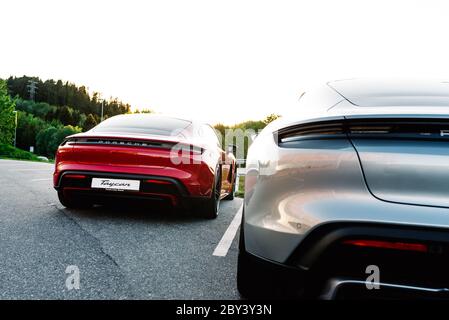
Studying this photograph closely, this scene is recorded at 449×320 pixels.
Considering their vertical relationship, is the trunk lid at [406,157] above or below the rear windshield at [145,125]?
below

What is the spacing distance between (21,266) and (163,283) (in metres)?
0.99

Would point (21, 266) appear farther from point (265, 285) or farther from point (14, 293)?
point (265, 285)

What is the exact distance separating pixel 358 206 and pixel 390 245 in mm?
202

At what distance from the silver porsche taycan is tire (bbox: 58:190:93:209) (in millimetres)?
3515

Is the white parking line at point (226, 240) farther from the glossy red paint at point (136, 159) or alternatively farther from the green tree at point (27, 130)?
the green tree at point (27, 130)

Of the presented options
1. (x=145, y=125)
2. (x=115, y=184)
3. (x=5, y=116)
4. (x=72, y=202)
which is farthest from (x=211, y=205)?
(x=5, y=116)

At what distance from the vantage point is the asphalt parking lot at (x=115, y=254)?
2.47 metres

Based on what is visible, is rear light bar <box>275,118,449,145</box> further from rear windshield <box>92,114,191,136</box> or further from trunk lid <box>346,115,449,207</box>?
rear windshield <box>92,114,191,136</box>

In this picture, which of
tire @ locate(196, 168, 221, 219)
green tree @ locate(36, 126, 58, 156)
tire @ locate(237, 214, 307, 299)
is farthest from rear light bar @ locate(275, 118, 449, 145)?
green tree @ locate(36, 126, 58, 156)

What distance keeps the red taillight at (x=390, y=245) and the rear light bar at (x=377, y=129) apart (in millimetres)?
447

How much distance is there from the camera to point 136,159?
4.36 m

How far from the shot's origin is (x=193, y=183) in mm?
4434

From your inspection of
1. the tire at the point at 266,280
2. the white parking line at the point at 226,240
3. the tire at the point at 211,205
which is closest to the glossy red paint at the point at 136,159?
the tire at the point at 211,205
